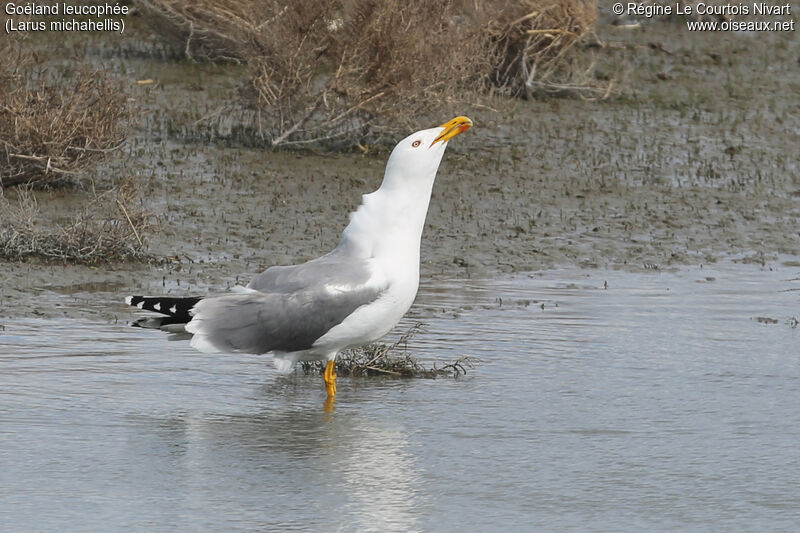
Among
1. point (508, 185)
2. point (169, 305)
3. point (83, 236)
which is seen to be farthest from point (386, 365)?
point (508, 185)

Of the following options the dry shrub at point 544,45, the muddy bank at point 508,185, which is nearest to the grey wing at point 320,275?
the muddy bank at point 508,185

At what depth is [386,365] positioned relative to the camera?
8.05 m

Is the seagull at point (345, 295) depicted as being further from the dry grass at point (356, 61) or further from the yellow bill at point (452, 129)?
the dry grass at point (356, 61)

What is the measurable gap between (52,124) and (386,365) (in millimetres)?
5051

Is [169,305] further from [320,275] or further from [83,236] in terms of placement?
[83,236]

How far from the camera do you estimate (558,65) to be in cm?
1650

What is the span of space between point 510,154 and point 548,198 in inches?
59.1

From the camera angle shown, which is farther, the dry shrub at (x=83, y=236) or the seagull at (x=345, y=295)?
the dry shrub at (x=83, y=236)

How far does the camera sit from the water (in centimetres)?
573


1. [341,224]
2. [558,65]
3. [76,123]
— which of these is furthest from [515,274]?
[558,65]

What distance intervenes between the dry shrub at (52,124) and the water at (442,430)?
10.6 ft

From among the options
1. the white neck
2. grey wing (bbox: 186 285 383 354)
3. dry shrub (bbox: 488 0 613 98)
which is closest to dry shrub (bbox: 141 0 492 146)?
dry shrub (bbox: 488 0 613 98)

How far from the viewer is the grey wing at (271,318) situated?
23.7 feet

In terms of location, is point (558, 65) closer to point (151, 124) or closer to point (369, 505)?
point (151, 124)
